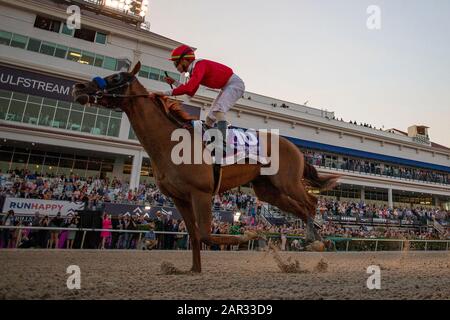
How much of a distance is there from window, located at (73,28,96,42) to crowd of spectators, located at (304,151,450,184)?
23550 mm

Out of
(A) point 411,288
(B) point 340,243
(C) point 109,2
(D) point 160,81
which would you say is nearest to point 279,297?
(A) point 411,288

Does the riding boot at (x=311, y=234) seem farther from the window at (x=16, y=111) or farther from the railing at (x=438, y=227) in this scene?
the railing at (x=438, y=227)

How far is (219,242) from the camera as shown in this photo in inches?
155

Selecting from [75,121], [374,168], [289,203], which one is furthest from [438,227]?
[75,121]

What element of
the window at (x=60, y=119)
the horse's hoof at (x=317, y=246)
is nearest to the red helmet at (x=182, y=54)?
the horse's hoof at (x=317, y=246)

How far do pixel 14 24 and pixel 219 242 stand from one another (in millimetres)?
28037

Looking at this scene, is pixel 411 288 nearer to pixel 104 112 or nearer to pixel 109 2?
pixel 104 112

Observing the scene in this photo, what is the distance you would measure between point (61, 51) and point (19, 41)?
2.91m

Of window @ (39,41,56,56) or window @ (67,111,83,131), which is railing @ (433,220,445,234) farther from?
window @ (39,41,56,56)

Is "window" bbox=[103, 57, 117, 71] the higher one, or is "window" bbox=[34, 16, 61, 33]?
"window" bbox=[34, 16, 61, 33]

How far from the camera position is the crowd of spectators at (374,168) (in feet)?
111

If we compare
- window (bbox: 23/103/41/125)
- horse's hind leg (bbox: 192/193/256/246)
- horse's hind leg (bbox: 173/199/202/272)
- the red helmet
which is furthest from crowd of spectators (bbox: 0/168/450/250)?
window (bbox: 23/103/41/125)

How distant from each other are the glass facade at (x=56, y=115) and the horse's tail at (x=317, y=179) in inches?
826

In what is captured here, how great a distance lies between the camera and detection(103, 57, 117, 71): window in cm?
2586
